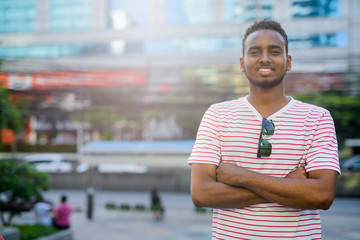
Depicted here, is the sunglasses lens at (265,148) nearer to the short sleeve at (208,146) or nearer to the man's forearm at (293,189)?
the man's forearm at (293,189)

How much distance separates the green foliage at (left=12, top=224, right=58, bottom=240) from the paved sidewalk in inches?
78.7

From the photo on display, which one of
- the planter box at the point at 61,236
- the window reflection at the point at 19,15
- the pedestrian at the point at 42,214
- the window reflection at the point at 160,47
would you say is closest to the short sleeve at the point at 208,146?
the planter box at the point at 61,236

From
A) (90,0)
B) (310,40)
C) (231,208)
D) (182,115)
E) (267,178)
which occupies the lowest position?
(182,115)

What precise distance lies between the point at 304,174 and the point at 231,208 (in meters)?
0.35

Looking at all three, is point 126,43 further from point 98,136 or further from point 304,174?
point 304,174

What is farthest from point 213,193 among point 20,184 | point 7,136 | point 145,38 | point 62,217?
point 145,38

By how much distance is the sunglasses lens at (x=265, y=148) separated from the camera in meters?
1.79

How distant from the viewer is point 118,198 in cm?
2203

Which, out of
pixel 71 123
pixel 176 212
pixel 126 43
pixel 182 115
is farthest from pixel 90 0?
pixel 176 212

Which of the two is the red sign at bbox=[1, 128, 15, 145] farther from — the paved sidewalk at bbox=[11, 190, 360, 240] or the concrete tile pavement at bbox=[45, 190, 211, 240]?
the concrete tile pavement at bbox=[45, 190, 211, 240]

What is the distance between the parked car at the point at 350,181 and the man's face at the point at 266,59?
20.4m

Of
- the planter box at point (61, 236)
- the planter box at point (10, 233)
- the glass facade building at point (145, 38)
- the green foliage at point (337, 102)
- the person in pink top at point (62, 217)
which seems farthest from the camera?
the glass facade building at point (145, 38)

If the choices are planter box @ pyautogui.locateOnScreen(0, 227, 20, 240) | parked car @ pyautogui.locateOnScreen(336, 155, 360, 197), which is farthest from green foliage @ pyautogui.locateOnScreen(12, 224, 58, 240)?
parked car @ pyautogui.locateOnScreen(336, 155, 360, 197)

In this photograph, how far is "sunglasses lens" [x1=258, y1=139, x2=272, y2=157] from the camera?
1795 mm
